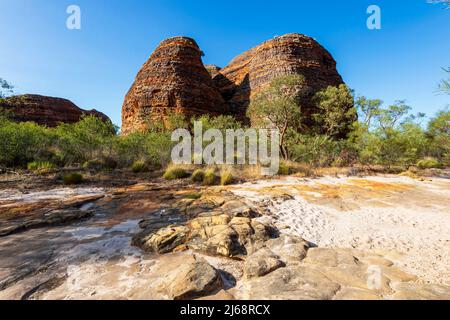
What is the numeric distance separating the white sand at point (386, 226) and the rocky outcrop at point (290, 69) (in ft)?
56.7

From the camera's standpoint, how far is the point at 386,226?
12.4ft

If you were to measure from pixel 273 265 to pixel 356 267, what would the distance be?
0.99m

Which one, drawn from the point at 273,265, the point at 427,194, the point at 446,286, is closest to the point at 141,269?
the point at 273,265

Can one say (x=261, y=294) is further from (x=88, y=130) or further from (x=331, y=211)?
(x=88, y=130)

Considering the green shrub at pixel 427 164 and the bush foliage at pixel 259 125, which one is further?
the green shrub at pixel 427 164

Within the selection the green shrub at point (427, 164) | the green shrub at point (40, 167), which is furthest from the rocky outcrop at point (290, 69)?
the green shrub at point (40, 167)

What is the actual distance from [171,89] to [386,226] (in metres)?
23.4

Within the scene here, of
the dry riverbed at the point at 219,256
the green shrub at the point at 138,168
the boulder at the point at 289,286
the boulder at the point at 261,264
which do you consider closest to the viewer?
the boulder at the point at 289,286

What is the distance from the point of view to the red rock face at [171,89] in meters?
22.7

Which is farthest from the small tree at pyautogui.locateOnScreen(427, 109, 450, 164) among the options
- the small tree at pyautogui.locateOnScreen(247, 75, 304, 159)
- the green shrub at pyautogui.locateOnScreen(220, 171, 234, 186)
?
the green shrub at pyautogui.locateOnScreen(220, 171, 234, 186)

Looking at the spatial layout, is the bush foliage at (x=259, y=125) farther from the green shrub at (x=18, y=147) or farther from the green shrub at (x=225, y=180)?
the green shrub at (x=225, y=180)

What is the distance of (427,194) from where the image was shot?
6.34 m

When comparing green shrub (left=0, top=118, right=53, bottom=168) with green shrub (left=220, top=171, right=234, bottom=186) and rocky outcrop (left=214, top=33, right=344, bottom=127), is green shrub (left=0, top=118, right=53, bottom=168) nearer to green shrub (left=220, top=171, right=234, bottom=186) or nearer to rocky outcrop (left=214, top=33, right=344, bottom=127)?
green shrub (left=220, top=171, right=234, bottom=186)
